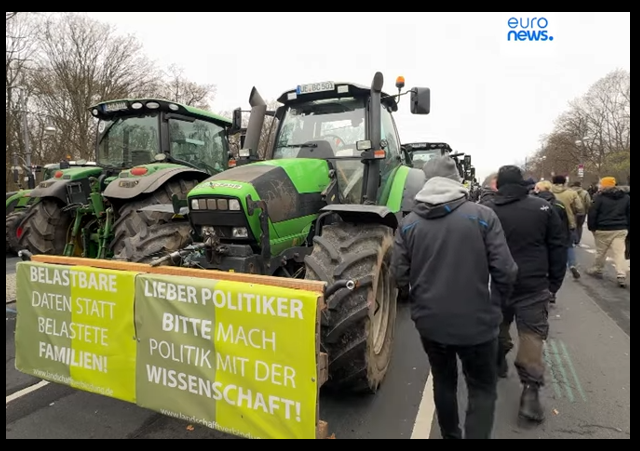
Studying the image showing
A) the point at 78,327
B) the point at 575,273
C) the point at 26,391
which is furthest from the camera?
the point at 575,273

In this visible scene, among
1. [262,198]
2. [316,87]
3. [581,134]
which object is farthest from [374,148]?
[581,134]

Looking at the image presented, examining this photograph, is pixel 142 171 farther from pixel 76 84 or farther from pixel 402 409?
pixel 76 84

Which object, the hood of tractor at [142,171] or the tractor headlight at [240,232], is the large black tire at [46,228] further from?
the tractor headlight at [240,232]

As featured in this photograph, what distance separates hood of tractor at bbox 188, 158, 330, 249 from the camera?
371cm

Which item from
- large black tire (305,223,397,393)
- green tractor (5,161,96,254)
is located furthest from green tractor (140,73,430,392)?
green tractor (5,161,96,254)

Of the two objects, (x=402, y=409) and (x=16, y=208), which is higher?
(x=16, y=208)

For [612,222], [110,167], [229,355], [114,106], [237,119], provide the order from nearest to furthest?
[229,355] < [237,119] < [612,222] < [114,106] < [110,167]

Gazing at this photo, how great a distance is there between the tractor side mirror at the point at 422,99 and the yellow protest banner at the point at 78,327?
3288mm

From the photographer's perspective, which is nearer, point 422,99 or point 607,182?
point 422,99

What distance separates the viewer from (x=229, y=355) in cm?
273

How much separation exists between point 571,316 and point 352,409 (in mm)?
3646

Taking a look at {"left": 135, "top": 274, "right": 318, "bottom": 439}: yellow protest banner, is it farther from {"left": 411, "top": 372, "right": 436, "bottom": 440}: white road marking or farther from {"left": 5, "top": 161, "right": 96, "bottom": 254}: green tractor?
{"left": 5, "top": 161, "right": 96, "bottom": 254}: green tractor

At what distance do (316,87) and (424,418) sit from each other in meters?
3.36

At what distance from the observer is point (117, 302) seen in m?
3.07
